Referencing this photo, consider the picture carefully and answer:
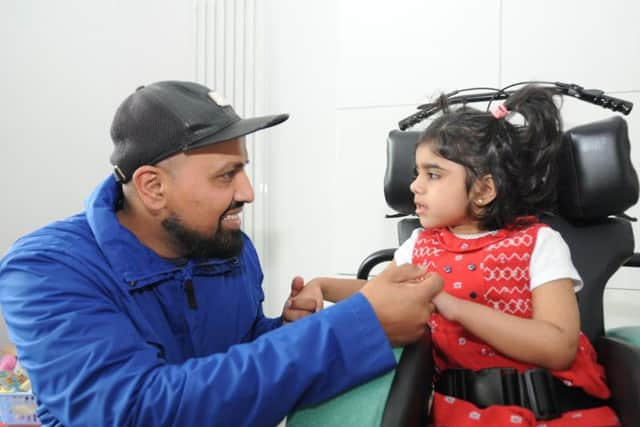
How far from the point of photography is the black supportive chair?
1096 millimetres

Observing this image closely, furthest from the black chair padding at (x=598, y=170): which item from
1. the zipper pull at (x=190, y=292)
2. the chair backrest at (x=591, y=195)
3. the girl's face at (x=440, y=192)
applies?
the zipper pull at (x=190, y=292)

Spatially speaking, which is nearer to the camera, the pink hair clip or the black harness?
→ the black harness

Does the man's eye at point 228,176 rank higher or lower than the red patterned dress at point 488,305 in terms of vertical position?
higher

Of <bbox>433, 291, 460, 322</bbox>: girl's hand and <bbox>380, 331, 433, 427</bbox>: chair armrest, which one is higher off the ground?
<bbox>433, 291, 460, 322</bbox>: girl's hand

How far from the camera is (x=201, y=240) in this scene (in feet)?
3.56

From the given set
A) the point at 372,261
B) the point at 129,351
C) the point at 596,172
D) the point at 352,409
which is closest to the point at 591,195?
the point at 596,172

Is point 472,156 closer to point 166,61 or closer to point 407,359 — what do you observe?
point 407,359

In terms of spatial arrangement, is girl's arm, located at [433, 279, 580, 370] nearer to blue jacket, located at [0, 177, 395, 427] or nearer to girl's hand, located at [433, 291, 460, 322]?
girl's hand, located at [433, 291, 460, 322]

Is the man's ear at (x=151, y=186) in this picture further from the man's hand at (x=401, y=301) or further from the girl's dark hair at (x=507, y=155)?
the girl's dark hair at (x=507, y=155)

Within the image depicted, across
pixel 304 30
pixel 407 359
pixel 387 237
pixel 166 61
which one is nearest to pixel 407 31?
pixel 304 30

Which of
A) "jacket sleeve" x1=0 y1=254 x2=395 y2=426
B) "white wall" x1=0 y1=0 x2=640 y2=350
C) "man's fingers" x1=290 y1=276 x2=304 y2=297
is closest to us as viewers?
"jacket sleeve" x1=0 y1=254 x2=395 y2=426

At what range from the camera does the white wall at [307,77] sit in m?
1.82

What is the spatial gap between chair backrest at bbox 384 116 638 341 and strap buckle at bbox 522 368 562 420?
316 millimetres

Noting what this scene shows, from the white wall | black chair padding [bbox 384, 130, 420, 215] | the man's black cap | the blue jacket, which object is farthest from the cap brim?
the white wall
